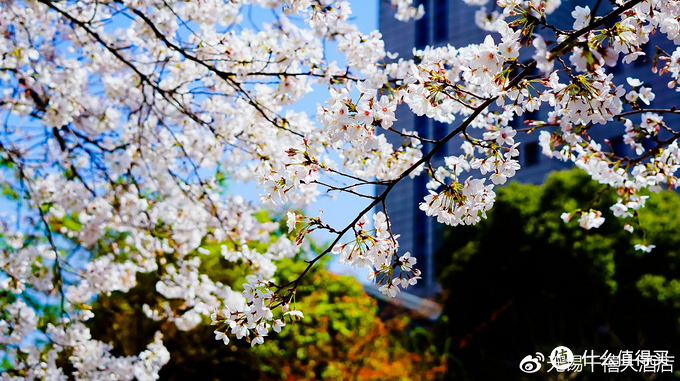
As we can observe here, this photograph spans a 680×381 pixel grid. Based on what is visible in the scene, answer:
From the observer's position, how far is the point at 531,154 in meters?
24.4

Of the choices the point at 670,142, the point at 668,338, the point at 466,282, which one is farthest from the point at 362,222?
the point at 466,282

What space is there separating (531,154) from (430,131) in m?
4.29

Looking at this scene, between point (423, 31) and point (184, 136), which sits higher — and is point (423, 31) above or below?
above

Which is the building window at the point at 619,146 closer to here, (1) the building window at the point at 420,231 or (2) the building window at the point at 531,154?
(2) the building window at the point at 531,154

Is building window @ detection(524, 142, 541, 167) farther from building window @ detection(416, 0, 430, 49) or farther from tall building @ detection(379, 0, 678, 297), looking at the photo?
building window @ detection(416, 0, 430, 49)

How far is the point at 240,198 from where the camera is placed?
4.38 m

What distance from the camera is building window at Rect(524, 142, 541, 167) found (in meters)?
24.1

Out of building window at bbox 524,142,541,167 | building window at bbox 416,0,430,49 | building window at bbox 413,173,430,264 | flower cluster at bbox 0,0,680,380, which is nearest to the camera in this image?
flower cluster at bbox 0,0,680,380

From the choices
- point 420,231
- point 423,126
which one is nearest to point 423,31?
point 423,126

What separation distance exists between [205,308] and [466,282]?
9.97 m

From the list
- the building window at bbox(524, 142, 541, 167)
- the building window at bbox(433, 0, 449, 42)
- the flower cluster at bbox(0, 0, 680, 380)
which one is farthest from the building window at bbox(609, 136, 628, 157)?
the flower cluster at bbox(0, 0, 680, 380)

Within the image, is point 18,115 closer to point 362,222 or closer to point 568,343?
point 362,222

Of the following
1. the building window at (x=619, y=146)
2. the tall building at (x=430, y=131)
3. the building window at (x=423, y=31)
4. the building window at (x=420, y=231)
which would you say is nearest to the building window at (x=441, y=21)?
the tall building at (x=430, y=131)

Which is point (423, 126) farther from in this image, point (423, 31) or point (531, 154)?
point (423, 31)
